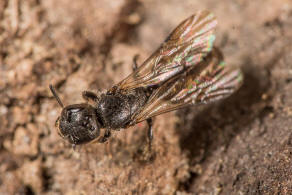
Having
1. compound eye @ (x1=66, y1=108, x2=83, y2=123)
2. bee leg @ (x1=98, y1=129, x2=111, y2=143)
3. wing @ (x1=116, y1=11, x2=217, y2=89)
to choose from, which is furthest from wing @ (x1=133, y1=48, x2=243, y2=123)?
compound eye @ (x1=66, y1=108, x2=83, y2=123)

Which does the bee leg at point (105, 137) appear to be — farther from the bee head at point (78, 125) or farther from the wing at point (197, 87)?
the wing at point (197, 87)

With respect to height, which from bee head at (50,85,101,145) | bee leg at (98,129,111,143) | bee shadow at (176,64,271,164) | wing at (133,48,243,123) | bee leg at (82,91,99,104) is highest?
bee leg at (82,91,99,104)

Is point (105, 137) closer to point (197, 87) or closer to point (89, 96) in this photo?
point (89, 96)

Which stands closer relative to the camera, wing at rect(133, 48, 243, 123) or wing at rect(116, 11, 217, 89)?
wing at rect(133, 48, 243, 123)

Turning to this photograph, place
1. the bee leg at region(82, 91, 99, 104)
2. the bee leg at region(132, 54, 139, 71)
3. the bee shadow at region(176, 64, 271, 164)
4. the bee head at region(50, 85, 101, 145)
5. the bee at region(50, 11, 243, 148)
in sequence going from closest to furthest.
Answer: the bee head at region(50, 85, 101, 145), the bee at region(50, 11, 243, 148), the bee leg at region(82, 91, 99, 104), the bee shadow at region(176, 64, 271, 164), the bee leg at region(132, 54, 139, 71)

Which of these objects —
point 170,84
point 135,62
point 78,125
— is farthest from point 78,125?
point 135,62

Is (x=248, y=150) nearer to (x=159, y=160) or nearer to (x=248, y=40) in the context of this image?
(x=159, y=160)

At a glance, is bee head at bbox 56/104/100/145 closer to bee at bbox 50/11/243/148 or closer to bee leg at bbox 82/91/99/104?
bee at bbox 50/11/243/148

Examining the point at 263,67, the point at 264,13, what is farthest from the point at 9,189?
the point at 264,13
